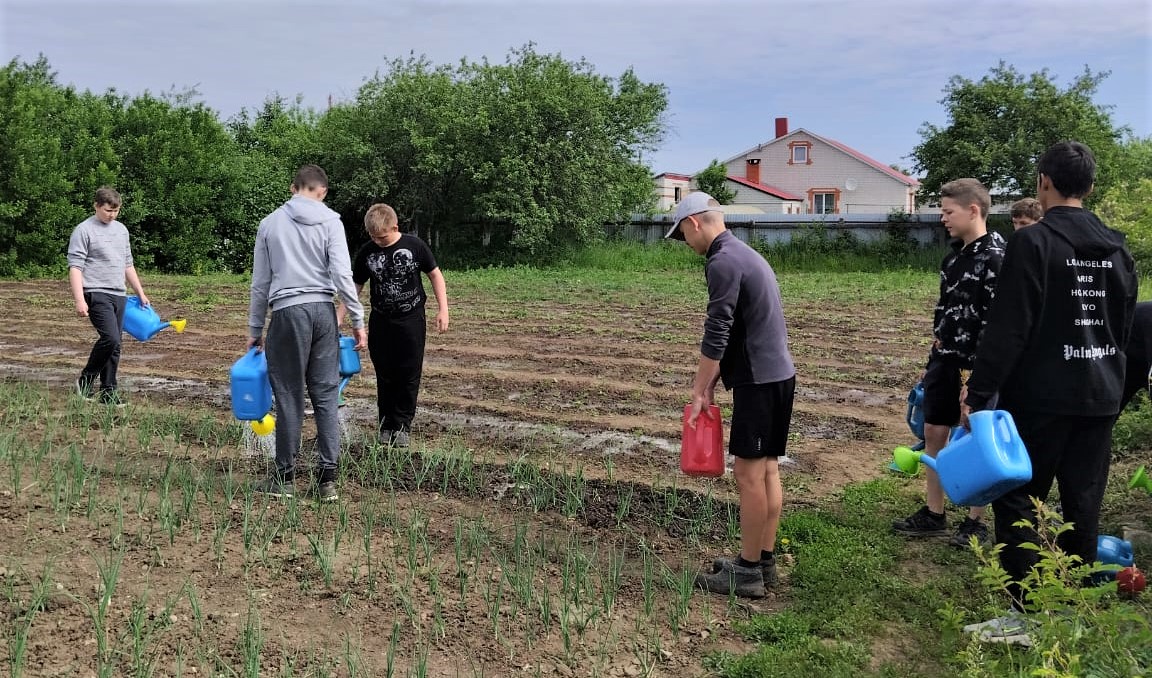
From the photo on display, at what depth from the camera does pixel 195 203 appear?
2242 cm

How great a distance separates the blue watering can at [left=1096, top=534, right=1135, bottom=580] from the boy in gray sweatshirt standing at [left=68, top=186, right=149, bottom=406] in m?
6.25

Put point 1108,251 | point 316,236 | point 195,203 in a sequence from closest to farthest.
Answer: point 1108,251 < point 316,236 < point 195,203

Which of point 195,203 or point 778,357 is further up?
point 195,203

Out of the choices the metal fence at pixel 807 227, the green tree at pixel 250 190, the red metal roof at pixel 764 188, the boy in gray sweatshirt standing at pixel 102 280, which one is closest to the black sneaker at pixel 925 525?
the boy in gray sweatshirt standing at pixel 102 280

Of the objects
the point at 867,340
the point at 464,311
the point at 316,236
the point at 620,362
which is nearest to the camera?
the point at 316,236

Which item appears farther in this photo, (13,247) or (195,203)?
(195,203)

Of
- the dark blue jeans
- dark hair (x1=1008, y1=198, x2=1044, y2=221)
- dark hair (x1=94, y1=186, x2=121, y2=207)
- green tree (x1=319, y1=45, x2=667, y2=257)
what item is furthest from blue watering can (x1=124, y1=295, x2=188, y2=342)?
green tree (x1=319, y1=45, x2=667, y2=257)

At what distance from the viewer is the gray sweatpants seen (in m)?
5.09

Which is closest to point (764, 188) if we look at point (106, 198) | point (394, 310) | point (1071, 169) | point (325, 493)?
point (106, 198)

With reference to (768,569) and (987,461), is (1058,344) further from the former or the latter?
(768,569)

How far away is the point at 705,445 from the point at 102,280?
5245 mm

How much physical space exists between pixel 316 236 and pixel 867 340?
8.11 metres

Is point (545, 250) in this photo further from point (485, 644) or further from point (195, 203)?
point (485, 644)

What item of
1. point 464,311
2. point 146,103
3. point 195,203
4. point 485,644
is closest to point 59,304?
point 464,311
